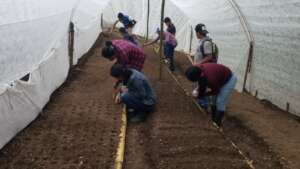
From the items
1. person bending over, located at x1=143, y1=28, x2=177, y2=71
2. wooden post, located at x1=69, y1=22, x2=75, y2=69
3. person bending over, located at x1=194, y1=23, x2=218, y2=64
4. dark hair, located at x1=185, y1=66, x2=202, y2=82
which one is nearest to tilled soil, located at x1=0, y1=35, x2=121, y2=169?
dark hair, located at x1=185, y1=66, x2=202, y2=82

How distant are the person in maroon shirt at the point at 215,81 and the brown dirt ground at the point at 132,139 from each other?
1.31ft

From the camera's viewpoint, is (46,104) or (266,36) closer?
(46,104)

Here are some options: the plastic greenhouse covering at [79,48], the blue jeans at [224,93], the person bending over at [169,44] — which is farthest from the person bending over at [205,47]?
the person bending over at [169,44]

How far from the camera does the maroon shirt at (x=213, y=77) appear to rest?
6.39m

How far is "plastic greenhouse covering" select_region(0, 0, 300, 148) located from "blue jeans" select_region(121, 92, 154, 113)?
51.9 inches

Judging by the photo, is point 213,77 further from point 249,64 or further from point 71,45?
point 71,45

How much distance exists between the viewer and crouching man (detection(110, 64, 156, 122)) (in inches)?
268

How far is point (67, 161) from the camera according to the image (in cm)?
506

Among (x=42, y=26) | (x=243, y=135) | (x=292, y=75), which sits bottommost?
(x=243, y=135)

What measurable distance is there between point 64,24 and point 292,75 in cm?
499

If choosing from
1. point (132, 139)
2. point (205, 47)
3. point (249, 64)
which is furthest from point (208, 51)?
point (249, 64)

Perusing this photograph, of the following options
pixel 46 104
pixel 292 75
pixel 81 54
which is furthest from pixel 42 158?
pixel 81 54

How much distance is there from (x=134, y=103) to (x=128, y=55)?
3.05 ft

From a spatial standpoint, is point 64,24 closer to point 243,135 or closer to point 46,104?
point 46,104
